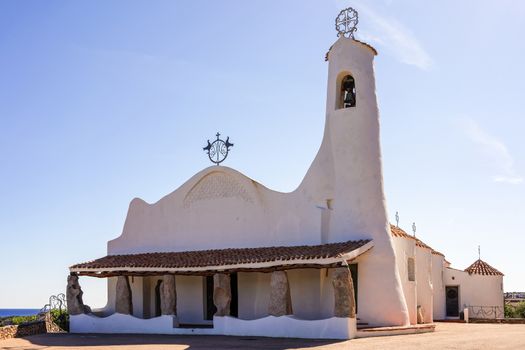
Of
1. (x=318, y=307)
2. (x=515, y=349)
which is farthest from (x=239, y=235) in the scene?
(x=515, y=349)

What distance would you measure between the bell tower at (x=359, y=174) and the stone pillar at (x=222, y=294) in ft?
11.9

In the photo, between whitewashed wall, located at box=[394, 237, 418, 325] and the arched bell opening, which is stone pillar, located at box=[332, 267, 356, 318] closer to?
whitewashed wall, located at box=[394, 237, 418, 325]

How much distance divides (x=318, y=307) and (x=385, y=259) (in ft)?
9.10

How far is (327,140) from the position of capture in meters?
23.3

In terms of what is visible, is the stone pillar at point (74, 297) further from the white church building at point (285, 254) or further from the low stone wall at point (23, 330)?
the low stone wall at point (23, 330)

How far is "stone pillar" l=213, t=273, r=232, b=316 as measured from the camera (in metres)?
21.8

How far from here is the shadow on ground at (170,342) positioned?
1750 centimetres

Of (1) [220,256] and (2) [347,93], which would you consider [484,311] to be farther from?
(1) [220,256]

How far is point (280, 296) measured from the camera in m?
20.5

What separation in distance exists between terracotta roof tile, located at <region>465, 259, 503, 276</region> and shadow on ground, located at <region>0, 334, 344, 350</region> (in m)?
16.8

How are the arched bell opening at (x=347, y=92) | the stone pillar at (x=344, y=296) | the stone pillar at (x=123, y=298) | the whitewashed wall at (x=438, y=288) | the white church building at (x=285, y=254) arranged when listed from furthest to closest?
the whitewashed wall at (x=438, y=288), the stone pillar at (x=123, y=298), the arched bell opening at (x=347, y=92), the white church building at (x=285, y=254), the stone pillar at (x=344, y=296)

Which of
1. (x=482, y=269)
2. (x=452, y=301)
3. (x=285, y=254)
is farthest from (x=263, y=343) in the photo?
(x=482, y=269)

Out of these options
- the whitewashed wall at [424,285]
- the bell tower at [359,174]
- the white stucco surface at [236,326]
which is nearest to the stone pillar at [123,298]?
the white stucco surface at [236,326]

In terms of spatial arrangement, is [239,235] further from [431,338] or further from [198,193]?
[431,338]
